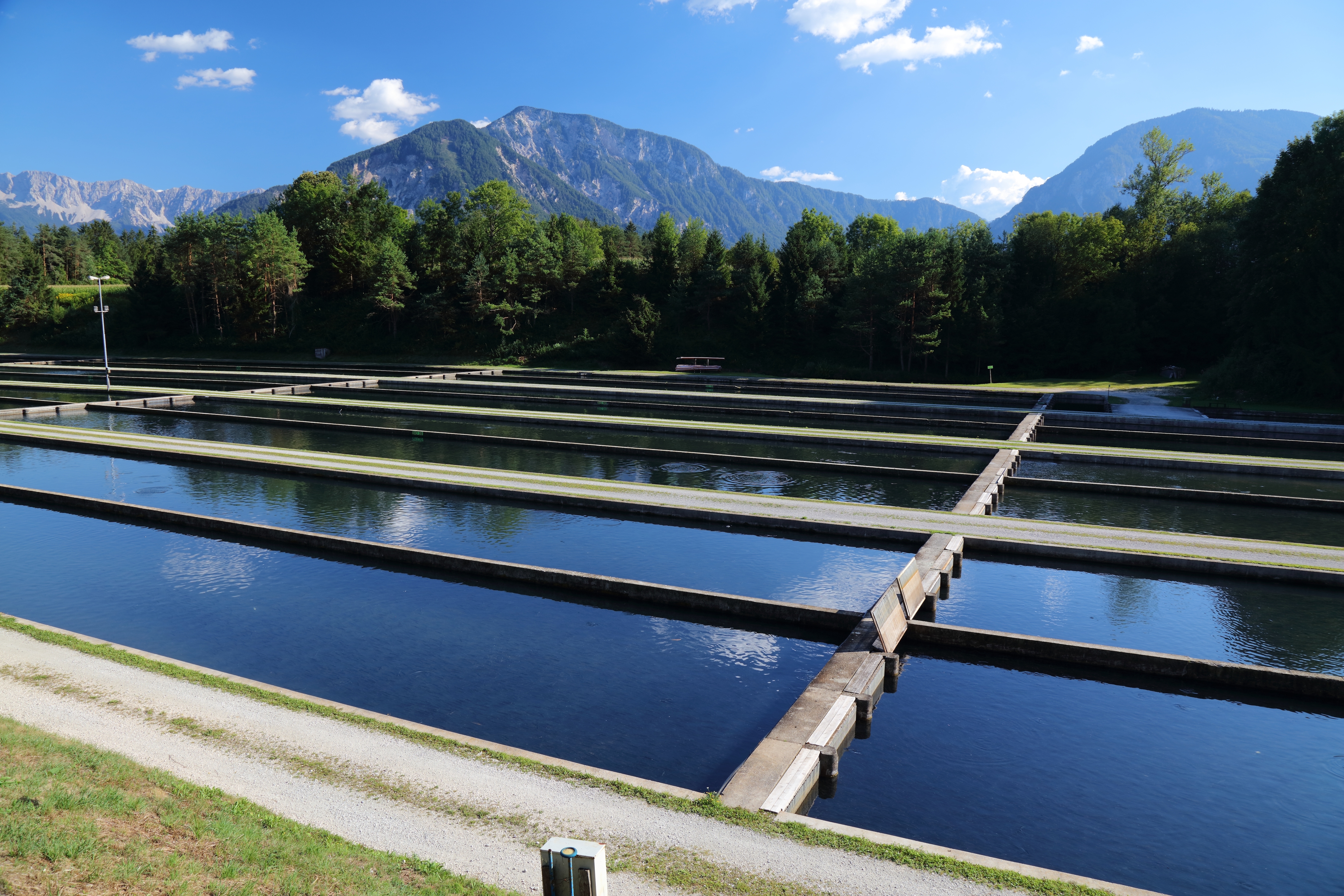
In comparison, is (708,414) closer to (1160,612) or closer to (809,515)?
(809,515)

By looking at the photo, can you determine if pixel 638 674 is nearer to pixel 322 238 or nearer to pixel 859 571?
pixel 859 571

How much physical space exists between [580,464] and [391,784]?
18525 millimetres

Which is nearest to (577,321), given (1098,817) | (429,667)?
(429,667)

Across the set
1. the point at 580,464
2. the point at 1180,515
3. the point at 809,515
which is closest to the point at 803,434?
the point at 580,464

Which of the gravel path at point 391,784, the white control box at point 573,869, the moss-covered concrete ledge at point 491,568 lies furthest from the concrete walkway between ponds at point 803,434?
the white control box at point 573,869

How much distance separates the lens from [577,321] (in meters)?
64.1

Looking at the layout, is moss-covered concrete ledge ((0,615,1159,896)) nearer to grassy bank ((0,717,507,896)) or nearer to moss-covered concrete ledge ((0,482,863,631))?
grassy bank ((0,717,507,896))

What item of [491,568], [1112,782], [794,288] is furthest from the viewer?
[794,288]

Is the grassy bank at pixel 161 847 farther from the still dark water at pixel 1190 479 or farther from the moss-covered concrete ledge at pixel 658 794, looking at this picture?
the still dark water at pixel 1190 479

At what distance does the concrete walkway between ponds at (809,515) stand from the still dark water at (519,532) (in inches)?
14.7

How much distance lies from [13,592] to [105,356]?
3157 centimetres

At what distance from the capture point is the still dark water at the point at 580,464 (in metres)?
21.8

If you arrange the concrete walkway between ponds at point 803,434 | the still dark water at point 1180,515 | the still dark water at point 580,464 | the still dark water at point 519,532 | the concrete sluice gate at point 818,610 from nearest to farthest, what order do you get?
1. the concrete sluice gate at point 818,610
2. the still dark water at point 519,532
3. the still dark water at point 1180,515
4. the still dark water at point 580,464
5. the concrete walkway between ponds at point 803,434

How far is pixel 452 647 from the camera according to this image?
465 inches
